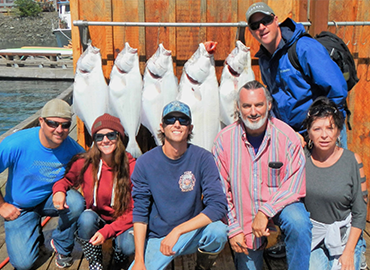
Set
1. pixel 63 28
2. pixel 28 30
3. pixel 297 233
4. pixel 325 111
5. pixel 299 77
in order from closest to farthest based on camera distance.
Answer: pixel 297 233 → pixel 325 111 → pixel 299 77 → pixel 63 28 → pixel 28 30

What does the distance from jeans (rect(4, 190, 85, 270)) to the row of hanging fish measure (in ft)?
2.17

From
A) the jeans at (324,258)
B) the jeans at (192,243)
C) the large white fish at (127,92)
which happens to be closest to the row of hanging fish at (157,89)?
the large white fish at (127,92)

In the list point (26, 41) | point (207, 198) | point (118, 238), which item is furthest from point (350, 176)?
point (26, 41)

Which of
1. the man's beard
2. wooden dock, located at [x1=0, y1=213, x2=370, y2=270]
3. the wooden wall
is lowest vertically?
wooden dock, located at [x1=0, y1=213, x2=370, y2=270]

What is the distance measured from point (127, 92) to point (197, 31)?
811mm

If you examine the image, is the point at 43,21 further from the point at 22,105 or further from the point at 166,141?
the point at 166,141

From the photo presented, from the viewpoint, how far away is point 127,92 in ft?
9.27

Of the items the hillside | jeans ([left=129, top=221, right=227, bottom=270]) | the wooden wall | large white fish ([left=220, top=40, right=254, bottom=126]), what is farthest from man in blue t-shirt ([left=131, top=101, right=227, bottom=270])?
the hillside

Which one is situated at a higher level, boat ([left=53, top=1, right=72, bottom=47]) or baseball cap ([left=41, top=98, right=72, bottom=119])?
boat ([left=53, top=1, right=72, bottom=47])

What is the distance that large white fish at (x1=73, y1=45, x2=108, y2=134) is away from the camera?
109 inches

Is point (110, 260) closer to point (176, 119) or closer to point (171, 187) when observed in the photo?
point (171, 187)

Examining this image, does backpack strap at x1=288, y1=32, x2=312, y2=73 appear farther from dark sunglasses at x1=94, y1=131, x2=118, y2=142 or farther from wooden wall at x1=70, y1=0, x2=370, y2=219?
dark sunglasses at x1=94, y1=131, x2=118, y2=142

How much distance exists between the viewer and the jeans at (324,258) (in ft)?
6.59

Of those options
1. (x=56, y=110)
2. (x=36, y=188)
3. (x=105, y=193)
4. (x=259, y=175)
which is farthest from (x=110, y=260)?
(x=259, y=175)
